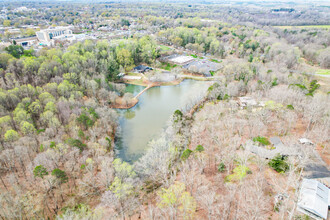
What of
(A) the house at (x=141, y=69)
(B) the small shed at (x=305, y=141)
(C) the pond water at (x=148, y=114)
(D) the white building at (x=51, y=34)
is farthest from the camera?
(D) the white building at (x=51, y=34)

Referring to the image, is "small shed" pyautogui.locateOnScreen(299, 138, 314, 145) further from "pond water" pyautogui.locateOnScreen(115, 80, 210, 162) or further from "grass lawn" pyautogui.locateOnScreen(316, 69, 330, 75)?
"grass lawn" pyautogui.locateOnScreen(316, 69, 330, 75)

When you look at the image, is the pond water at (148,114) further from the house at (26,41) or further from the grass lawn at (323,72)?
the house at (26,41)

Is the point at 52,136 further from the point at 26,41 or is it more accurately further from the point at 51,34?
the point at 51,34

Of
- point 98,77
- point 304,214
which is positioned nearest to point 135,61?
point 98,77

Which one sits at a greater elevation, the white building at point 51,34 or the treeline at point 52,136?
→ the white building at point 51,34

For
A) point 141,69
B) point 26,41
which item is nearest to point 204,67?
point 141,69

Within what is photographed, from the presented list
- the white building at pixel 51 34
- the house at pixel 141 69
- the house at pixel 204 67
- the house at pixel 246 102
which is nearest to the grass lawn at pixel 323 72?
the house at pixel 204 67

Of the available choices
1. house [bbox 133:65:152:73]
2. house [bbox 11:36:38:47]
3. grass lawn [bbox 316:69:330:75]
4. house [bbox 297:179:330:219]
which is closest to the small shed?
house [bbox 297:179:330:219]
